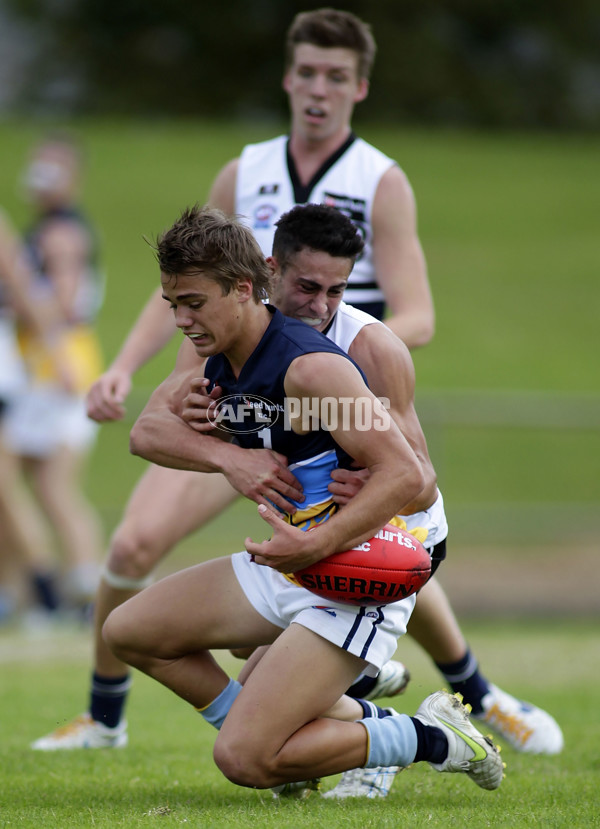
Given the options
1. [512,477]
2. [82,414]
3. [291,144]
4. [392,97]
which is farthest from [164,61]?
[291,144]

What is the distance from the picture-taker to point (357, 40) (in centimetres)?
Result: 499

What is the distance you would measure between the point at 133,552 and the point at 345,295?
135 centimetres

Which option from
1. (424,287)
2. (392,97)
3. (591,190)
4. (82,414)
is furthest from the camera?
(392,97)

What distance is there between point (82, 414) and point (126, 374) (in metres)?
4.46

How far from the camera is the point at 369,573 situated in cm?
370

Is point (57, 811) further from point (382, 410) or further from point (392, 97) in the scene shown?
point (392, 97)

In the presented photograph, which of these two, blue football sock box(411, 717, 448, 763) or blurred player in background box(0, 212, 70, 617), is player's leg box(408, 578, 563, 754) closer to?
blue football sock box(411, 717, 448, 763)

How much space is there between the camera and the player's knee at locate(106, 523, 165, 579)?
4809 millimetres

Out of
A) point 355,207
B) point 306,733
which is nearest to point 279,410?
point 306,733

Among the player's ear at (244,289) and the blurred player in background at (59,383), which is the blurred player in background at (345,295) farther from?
the blurred player in background at (59,383)

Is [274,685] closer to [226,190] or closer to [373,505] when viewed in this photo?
[373,505]

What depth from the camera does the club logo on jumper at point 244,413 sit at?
3.79m

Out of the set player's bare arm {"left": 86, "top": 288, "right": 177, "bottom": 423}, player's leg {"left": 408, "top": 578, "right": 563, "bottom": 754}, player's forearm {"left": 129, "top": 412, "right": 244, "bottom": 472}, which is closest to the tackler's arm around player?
player's forearm {"left": 129, "top": 412, "right": 244, "bottom": 472}

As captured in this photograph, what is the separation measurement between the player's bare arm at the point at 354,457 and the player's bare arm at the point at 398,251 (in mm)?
1253
